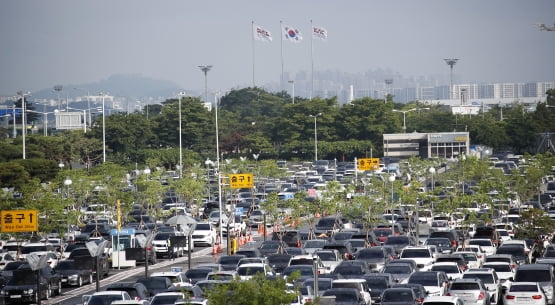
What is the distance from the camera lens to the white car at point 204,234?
59.5 m

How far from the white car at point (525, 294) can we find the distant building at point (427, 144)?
86.2m

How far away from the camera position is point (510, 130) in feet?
465

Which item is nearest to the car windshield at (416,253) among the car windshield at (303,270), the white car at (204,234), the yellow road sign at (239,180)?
the car windshield at (303,270)

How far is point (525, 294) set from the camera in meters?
31.6

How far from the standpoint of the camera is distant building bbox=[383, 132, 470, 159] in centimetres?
12131

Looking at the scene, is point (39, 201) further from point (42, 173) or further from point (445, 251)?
point (42, 173)

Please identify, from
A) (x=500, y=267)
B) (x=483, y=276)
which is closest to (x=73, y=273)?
(x=500, y=267)

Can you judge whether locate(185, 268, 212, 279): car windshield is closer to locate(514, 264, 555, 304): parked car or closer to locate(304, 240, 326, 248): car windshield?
locate(514, 264, 555, 304): parked car

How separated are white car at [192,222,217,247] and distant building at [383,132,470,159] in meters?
61.8

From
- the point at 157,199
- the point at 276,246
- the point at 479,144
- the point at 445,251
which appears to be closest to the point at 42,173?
the point at 157,199

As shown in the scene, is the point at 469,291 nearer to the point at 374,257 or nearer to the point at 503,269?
the point at 503,269

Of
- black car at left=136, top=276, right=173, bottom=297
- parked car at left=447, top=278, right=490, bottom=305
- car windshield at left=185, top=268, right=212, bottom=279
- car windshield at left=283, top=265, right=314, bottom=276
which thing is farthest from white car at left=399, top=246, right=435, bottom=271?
black car at left=136, top=276, right=173, bottom=297

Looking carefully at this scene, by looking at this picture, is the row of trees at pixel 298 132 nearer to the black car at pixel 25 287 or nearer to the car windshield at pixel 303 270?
the black car at pixel 25 287

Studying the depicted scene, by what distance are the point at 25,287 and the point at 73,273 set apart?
208 inches
